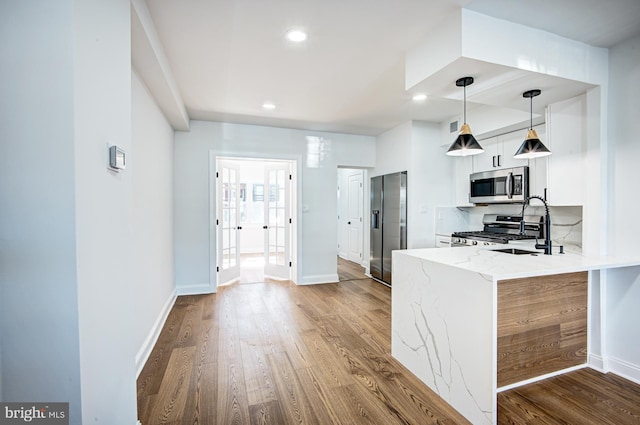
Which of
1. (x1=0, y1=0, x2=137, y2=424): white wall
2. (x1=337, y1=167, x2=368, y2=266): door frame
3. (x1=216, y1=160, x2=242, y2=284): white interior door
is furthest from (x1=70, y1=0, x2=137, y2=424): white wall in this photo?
(x1=337, y1=167, x2=368, y2=266): door frame

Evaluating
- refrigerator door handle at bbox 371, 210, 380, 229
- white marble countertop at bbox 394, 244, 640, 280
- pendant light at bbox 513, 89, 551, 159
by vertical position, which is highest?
pendant light at bbox 513, 89, 551, 159

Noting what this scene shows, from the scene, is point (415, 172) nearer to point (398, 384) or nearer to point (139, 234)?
point (398, 384)

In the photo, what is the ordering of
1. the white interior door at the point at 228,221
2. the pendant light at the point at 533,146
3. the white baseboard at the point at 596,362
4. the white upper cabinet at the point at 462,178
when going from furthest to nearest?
the white interior door at the point at 228,221 → the white upper cabinet at the point at 462,178 → the pendant light at the point at 533,146 → the white baseboard at the point at 596,362

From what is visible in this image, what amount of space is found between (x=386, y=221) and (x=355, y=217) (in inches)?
61.1

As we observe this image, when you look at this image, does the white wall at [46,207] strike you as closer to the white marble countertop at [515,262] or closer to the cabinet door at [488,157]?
the white marble countertop at [515,262]

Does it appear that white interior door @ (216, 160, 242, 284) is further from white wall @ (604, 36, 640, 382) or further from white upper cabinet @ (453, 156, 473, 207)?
white wall @ (604, 36, 640, 382)

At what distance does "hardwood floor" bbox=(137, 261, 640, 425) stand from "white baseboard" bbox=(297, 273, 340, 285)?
1406 millimetres

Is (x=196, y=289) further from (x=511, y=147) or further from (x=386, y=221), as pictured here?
(x=511, y=147)

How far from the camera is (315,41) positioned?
2254 mm

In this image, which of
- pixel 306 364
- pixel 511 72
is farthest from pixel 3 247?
pixel 511 72

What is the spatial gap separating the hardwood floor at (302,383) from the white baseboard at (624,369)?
78 mm

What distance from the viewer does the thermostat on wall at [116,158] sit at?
4.27ft

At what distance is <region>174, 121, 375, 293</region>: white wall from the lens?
4.27 m

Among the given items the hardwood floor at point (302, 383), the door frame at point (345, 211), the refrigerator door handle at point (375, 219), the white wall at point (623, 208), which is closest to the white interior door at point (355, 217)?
the door frame at point (345, 211)
